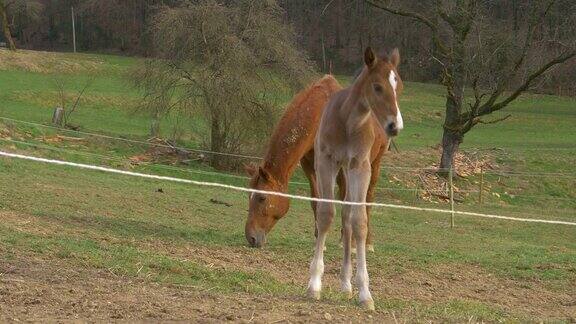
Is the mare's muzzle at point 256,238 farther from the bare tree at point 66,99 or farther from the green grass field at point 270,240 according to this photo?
the bare tree at point 66,99

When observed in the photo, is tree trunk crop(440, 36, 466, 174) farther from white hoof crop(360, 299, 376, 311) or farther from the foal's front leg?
white hoof crop(360, 299, 376, 311)

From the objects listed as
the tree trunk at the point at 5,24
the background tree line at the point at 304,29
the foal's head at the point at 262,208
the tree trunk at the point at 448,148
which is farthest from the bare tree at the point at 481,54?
the tree trunk at the point at 5,24

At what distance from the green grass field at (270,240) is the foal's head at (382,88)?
4.89ft

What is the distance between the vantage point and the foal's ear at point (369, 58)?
6798mm

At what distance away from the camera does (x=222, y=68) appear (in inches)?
944

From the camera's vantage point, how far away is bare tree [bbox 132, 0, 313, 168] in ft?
78.9

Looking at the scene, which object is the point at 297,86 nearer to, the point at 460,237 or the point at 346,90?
the point at 460,237

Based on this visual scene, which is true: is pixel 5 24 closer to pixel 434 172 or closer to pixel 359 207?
pixel 434 172

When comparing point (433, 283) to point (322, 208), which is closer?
point (322, 208)

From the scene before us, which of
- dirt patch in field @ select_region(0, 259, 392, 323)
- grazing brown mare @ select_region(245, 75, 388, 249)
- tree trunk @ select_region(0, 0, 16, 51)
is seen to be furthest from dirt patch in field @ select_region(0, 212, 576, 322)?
tree trunk @ select_region(0, 0, 16, 51)

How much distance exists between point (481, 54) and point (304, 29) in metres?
42.5

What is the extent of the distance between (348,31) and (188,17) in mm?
43077

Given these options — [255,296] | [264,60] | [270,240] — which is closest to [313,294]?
[255,296]

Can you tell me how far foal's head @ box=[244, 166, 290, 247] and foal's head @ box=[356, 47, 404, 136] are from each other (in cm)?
388
